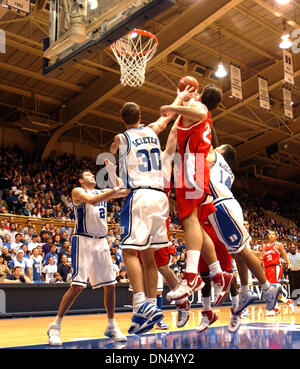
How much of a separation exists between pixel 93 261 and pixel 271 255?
6.36 m

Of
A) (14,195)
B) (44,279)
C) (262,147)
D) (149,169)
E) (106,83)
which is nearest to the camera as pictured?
(149,169)

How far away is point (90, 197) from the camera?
5094 mm

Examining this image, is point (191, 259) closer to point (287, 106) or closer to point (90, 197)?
point (90, 197)

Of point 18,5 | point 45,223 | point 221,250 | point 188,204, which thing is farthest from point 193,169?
point 45,223

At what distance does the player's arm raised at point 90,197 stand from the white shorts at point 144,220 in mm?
451

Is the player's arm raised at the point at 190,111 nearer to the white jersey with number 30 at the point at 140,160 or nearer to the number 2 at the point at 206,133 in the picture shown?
the number 2 at the point at 206,133

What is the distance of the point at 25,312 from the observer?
32.4 ft

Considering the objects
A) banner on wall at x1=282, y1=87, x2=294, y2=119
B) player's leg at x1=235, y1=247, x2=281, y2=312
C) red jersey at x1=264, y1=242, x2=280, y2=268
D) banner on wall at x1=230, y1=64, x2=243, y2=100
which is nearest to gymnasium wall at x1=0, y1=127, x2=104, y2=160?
banner on wall at x1=230, y1=64, x2=243, y2=100

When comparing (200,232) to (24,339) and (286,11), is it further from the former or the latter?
(286,11)

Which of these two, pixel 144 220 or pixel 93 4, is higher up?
pixel 93 4

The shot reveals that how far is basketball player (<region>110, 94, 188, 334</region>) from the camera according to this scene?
4.04m

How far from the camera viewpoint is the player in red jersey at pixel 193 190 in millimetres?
4172

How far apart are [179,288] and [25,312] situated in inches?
267
